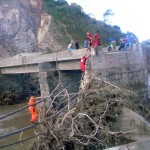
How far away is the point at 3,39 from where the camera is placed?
135 ft

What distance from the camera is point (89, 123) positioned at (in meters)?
10.8

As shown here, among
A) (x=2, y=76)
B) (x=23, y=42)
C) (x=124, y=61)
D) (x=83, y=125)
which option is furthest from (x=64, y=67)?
(x=23, y=42)

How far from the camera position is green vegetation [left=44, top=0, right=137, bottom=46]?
4447 cm

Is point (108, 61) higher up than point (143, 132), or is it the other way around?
point (108, 61)

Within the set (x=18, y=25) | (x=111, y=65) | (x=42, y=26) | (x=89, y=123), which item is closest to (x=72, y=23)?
(x=42, y=26)

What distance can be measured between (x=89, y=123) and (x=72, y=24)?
36901 mm

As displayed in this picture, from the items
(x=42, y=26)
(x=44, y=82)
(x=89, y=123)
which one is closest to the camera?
(x=89, y=123)

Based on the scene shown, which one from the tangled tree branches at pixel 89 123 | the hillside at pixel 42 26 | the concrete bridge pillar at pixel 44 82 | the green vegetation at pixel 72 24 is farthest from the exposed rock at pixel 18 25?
the tangled tree branches at pixel 89 123

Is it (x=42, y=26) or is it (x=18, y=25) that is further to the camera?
(x=42, y=26)

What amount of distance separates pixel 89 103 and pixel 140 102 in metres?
2.72

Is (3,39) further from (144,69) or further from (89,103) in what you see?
(89,103)

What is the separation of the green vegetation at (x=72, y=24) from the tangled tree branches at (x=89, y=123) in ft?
103

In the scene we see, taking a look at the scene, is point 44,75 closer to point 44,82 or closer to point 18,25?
point 44,82

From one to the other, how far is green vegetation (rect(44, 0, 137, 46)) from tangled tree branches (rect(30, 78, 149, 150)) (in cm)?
3149
